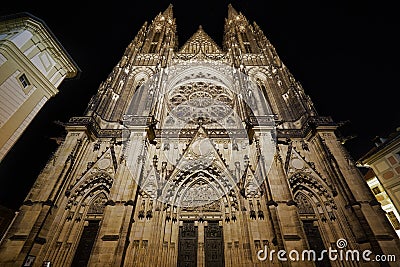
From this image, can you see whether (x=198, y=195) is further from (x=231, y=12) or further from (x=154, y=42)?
(x=231, y=12)

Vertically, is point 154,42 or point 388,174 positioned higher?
point 154,42

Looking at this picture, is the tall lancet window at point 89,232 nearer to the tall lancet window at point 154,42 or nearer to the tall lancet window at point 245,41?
the tall lancet window at point 154,42

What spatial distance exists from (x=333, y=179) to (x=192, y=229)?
6.43 meters

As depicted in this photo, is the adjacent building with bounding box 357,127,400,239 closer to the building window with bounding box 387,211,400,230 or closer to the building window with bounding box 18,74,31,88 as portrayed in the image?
the building window with bounding box 387,211,400,230

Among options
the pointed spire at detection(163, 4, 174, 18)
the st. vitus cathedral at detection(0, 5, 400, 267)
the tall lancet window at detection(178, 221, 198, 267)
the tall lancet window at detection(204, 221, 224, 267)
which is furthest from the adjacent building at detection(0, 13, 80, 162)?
the pointed spire at detection(163, 4, 174, 18)

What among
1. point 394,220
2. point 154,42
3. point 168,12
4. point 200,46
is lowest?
point 394,220

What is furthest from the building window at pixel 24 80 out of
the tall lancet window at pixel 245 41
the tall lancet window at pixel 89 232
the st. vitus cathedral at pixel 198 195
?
the tall lancet window at pixel 245 41

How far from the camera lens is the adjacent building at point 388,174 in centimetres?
1073

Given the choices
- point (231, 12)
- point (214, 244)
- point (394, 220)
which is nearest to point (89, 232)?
point (214, 244)

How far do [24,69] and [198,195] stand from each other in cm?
832

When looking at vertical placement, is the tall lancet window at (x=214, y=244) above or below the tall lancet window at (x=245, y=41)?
below

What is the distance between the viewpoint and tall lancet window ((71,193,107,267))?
7684mm

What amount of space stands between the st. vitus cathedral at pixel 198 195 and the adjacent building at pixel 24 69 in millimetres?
2381

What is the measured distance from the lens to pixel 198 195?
31.6 feet
